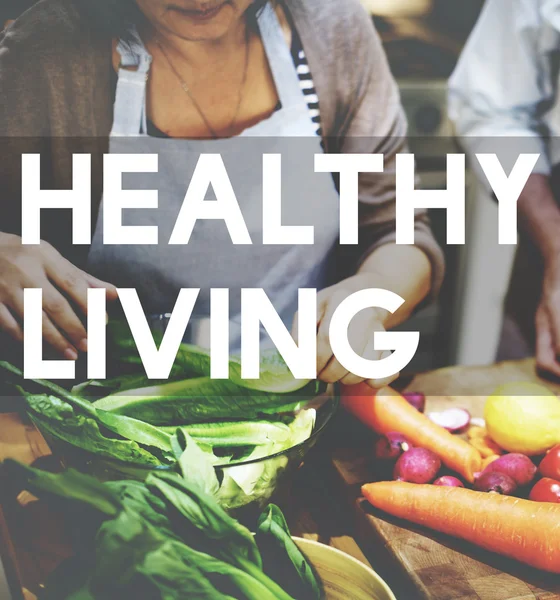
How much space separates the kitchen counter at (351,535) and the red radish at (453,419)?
12 centimetres

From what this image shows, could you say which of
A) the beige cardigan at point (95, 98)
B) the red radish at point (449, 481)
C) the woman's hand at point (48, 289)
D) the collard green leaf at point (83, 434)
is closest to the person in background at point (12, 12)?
the beige cardigan at point (95, 98)

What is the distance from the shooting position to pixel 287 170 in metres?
0.86

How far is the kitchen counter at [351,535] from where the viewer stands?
0.69 meters

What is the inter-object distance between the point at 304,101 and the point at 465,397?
0.59 meters

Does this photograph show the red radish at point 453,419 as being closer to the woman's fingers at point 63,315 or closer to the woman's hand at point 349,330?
the woman's hand at point 349,330

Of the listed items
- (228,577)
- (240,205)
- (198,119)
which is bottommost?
(228,577)

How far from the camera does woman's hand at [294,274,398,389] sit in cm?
87

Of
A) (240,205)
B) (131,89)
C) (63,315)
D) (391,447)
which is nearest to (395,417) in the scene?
(391,447)

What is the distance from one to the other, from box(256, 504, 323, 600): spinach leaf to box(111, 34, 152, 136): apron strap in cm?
56

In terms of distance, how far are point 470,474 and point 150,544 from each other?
50 cm

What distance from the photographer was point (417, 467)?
2.68 ft

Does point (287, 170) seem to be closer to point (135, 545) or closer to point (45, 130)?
point (45, 130)

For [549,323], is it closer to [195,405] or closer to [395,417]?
[395,417]

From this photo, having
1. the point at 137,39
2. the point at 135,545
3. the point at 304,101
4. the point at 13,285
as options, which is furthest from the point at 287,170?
the point at 135,545
